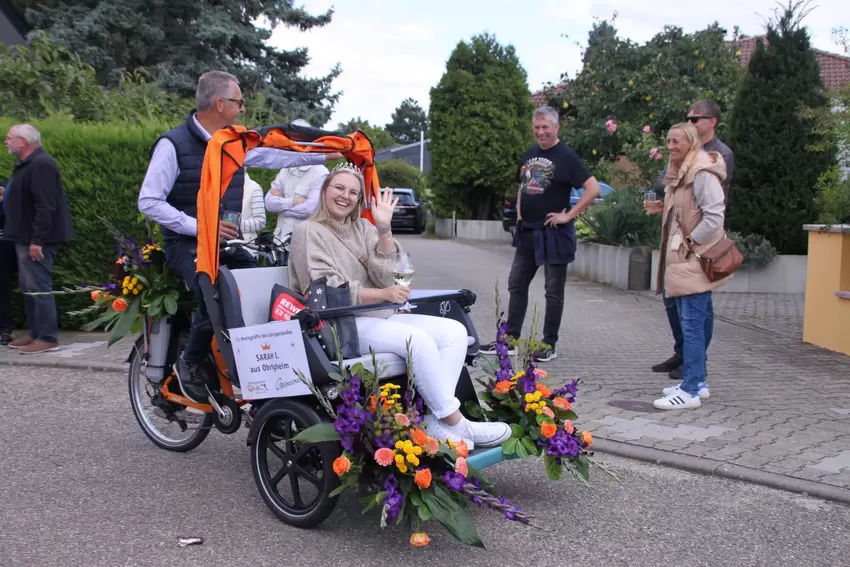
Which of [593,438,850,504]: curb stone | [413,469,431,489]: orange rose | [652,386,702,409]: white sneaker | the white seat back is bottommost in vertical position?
[593,438,850,504]: curb stone

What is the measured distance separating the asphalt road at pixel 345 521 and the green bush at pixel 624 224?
832 centimetres

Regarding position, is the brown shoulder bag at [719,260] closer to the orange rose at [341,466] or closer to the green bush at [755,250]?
the orange rose at [341,466]

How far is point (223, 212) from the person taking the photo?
4824 millimetres

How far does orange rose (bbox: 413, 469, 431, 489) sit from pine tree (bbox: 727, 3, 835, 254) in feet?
31.6

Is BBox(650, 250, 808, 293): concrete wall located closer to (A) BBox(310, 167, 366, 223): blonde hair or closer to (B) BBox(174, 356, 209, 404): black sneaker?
(A) BBox(310, 167, 366, 223): blonde hair

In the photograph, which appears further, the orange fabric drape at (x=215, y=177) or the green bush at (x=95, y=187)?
the green bush at (x=95, y=187)

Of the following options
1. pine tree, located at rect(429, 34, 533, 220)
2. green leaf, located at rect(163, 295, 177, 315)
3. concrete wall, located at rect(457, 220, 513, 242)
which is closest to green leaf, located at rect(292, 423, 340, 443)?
green leaf, located at rect(163, 295, 177, 315)

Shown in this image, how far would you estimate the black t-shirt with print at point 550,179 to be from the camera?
24.3ft

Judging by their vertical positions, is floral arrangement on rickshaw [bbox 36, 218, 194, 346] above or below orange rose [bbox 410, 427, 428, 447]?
above

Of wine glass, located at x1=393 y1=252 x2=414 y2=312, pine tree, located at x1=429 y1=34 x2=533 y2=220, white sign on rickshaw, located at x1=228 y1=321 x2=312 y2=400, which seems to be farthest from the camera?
pine tree, located at x1=429 y1=34 x2=533 y2=220

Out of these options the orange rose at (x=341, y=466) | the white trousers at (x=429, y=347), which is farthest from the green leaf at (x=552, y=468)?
the orange rose at (x=341, y=466)

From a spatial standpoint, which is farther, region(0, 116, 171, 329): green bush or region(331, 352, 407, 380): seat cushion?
region(0, 116, 171, 329): green bush

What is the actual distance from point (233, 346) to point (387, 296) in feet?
2.53

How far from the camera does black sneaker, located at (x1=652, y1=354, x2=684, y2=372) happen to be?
7160 mm
